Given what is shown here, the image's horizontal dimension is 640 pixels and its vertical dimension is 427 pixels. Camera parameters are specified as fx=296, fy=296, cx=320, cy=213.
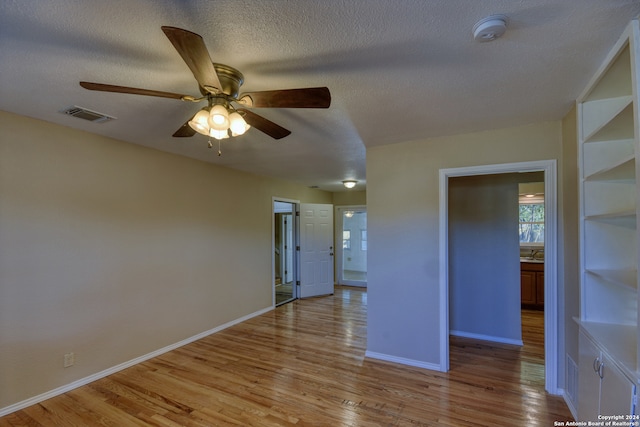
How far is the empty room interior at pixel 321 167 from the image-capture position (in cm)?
140

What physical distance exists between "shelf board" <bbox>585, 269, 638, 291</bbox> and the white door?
15.3ft

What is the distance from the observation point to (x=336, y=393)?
101 inches

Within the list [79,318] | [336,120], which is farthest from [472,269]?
[79,318]

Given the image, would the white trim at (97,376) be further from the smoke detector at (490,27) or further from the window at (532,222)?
the window at (532,222)

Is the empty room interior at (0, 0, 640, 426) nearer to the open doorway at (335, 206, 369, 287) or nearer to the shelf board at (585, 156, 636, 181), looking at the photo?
the shelf board at (585, 156, 636, 181)

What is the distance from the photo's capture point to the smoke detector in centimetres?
128

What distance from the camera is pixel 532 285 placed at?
16.0 ft

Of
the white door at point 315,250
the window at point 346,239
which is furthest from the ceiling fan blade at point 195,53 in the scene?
the window at point 346,239

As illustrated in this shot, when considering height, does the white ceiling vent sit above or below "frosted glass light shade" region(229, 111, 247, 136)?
above

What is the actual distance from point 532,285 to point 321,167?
156 inches

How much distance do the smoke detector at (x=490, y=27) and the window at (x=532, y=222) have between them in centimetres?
507

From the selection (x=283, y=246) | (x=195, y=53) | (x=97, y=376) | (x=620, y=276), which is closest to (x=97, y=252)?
(x=97, y=376)

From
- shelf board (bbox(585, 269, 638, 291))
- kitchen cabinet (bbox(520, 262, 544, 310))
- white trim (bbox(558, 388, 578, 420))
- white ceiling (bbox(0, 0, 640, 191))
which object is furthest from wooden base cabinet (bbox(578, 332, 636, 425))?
kitchen cabinet (bbox(520, 262, 544, 310))

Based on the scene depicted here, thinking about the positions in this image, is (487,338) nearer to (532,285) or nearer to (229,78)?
(532,285)
